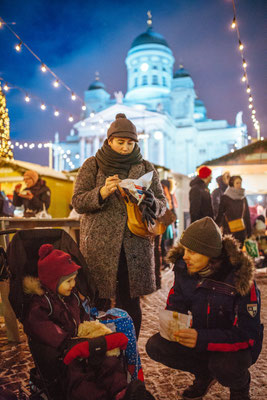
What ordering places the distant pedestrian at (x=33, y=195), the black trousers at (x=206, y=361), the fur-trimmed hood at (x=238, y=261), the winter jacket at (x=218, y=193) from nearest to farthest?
the black trousers at (x=206, y=361) → the fur-trimmed hood at (x=238, y=261) → the distant pedestrian at (x=33, y=195) → the winter jacket at (x=218, y=193)

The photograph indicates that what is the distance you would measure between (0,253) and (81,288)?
632 millimetres

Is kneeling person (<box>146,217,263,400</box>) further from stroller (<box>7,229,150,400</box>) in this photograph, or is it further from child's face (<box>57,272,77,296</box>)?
child's face (<box>57,272,77,296</box>)

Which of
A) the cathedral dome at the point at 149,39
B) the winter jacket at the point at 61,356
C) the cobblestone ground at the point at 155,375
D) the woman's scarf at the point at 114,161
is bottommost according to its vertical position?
the cobblestone ground at the point at 155,375

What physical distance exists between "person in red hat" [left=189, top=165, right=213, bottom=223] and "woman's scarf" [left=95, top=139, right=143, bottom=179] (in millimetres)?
3954

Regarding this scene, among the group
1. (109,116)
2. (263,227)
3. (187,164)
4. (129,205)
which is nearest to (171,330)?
(129,205)

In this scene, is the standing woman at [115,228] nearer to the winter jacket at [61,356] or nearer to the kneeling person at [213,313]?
the kneeling person at [213,313]

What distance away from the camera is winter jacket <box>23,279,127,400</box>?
212 cm

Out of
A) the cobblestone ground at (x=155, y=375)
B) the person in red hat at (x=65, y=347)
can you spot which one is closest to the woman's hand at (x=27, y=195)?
the cobblestone ground at (x=155, y=375)

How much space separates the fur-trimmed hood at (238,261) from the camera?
2.47 metres

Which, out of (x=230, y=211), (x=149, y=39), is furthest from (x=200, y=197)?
(x=149, y=39)

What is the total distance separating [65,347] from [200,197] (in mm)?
5034

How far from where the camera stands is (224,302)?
101 inches

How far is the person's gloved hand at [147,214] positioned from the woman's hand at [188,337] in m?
0.84

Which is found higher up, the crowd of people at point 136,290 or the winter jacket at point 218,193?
the winter jacket at point 218,193
